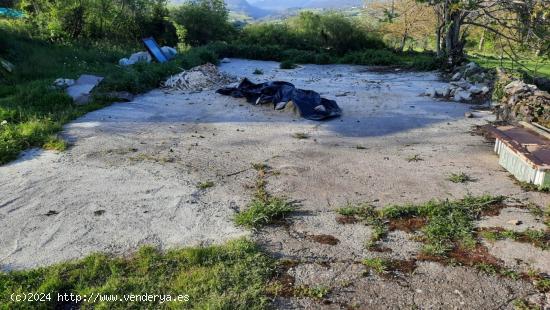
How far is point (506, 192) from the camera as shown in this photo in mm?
4273

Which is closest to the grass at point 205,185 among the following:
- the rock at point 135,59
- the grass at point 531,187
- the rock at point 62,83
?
the grass at point 531,187

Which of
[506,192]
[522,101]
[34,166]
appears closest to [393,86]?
[522,101]

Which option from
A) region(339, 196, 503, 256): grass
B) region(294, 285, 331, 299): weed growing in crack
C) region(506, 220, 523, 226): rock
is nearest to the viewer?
region(294, 285, 331, 299): weed growing in crack

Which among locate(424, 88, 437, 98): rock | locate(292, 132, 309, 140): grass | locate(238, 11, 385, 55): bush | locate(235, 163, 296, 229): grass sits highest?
locate(238, 11, 385, 55): bush

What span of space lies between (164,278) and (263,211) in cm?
114

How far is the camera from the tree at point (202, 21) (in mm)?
17938

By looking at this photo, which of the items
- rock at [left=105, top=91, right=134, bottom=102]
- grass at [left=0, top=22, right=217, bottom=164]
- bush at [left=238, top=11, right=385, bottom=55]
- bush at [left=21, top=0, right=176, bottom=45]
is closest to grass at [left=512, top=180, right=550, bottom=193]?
grass at [left=0, top=22, right=217, bottom=164]

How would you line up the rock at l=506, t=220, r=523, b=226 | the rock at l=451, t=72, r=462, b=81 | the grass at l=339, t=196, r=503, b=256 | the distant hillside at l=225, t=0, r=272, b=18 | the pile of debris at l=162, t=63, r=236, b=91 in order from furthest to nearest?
the distant hillside at l=225, t=0, r=272, b=18, the rock at l=451, t=72, r=462, b=81, the pile of debris at l=162, t=63, r=236, b=91, the rock at l=506, t=220, r=523, b=226, the grass at l=339, t=196, r=503, b=256

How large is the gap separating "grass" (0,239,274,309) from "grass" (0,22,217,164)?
2715mm

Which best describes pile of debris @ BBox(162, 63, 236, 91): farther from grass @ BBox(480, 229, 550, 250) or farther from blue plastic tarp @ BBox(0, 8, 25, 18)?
blue plastic tarp @ BBox(0, 8, 25, 18)

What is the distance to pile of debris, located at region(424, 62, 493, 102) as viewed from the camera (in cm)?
870

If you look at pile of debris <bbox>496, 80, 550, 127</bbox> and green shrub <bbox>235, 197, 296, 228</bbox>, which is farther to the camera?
pile of debris <bbox>496, 80, 550, 127</bbox>

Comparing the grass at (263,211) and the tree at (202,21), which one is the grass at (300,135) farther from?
the tree at (202,21)

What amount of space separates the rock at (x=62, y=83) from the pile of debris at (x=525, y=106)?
25.0 ft
